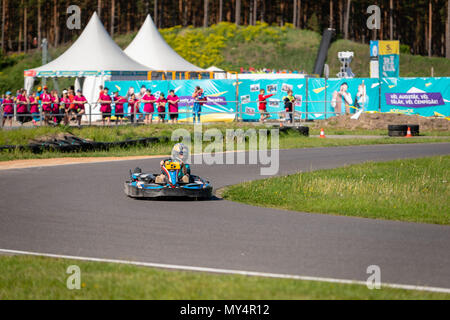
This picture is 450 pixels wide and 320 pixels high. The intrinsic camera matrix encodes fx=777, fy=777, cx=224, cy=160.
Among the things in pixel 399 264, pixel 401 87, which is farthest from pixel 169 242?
pixel 401 87

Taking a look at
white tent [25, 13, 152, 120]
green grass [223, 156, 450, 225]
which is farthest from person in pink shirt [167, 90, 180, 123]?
green grass [223, 156, 450, 225]

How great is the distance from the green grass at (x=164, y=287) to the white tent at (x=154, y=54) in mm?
34105

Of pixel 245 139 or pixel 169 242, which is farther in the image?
pixel 245 139

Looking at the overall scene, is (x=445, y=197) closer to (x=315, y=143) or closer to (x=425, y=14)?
(x=315, y=143)

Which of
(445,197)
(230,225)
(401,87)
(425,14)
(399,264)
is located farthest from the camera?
(425,14)

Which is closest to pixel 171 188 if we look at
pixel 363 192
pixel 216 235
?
pixel 216 235

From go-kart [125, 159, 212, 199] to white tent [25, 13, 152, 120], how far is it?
978 inches

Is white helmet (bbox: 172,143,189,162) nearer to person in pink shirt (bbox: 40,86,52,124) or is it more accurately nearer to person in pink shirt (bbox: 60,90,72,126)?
person in pink shirt (bbox: 60,90,72,126)

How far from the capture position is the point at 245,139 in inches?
1022

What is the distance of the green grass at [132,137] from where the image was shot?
2170 cm

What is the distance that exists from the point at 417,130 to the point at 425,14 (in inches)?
3048

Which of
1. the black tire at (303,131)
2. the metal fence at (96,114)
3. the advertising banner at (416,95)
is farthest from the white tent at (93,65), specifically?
the black tire at (303,131)

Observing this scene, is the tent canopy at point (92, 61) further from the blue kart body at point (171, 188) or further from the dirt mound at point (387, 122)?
the blue kart body at point (171, 188)
